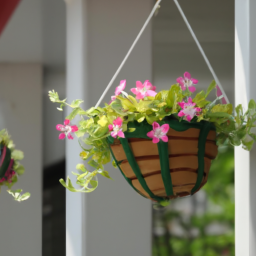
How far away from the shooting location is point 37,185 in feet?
10.2

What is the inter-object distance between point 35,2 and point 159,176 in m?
1.58

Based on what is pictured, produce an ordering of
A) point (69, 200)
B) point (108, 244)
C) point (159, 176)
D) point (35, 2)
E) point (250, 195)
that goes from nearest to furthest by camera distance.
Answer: point (159, 176), point (250, 195), point (69, 200), point (108, 244), point (35, 2)

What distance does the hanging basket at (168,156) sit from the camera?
2.43 ft

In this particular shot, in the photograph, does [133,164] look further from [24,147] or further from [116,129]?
[24,147]

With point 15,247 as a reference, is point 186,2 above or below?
above

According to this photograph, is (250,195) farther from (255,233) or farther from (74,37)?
(74,37)

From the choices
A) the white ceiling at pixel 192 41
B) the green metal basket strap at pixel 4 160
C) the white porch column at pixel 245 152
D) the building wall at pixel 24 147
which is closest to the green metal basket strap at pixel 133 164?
the white porch column at pixel 245 152

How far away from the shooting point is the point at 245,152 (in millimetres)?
1006

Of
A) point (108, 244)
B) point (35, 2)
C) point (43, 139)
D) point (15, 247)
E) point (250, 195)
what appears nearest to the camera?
point (250, 195)

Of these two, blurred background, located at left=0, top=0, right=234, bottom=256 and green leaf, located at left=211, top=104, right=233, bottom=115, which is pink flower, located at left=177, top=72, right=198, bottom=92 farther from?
blurred background, located at left=0, top=0, right=234, bottom=256

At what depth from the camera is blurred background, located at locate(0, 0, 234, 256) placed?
1485 mm

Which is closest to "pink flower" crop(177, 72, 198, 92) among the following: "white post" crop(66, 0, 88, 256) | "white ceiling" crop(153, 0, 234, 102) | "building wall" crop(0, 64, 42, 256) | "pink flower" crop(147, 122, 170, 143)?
"pink flower" crop(147, 122, 170, 143)

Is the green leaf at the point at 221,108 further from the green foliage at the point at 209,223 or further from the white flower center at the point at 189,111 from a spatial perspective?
the green foliage at the point at 209,223

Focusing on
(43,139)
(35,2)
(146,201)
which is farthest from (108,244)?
(43,139)
